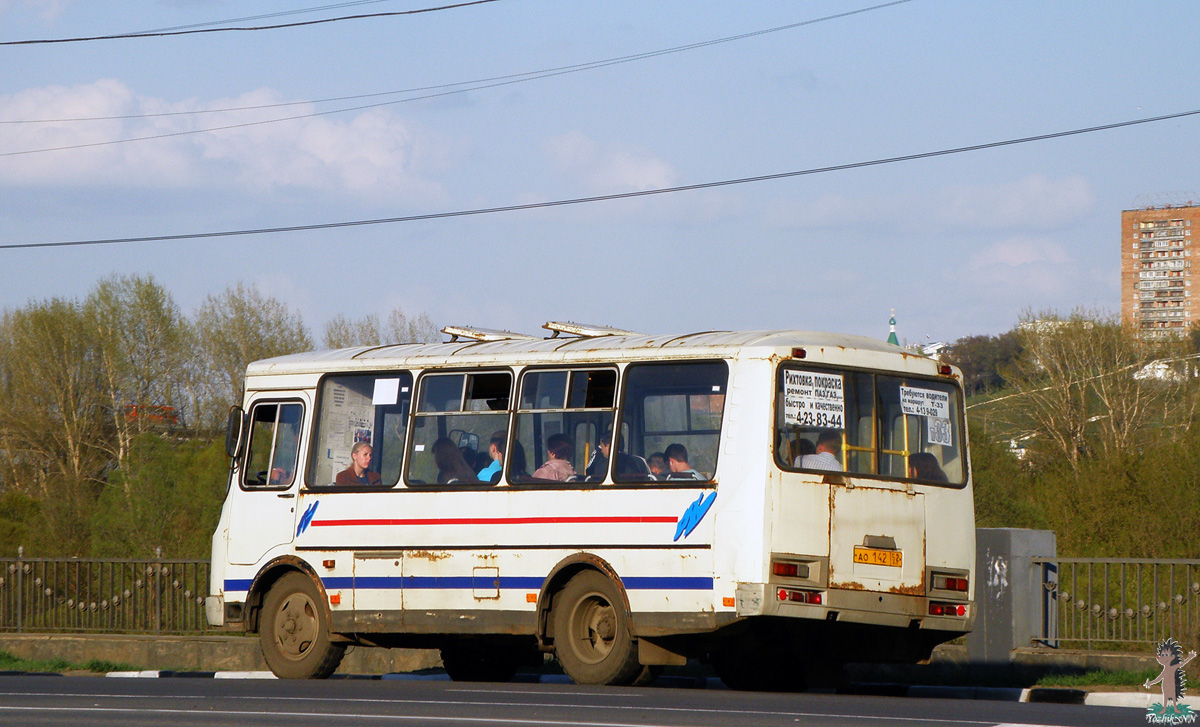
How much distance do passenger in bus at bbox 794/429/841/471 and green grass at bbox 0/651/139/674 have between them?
1002 centimetres

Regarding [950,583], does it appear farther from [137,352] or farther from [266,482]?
[137,352]

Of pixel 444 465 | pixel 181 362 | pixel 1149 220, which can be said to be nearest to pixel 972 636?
pixel 444 465

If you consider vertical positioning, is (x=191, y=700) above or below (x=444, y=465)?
below

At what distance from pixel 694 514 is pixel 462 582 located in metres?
2.48

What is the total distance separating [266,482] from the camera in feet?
49.3

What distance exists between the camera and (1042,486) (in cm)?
3756

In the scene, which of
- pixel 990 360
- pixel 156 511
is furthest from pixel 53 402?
pixel 990 360

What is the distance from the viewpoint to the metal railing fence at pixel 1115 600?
14172mm

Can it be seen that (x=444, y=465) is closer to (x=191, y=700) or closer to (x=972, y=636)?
(x=191, y=700)

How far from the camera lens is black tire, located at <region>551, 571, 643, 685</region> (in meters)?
12.7

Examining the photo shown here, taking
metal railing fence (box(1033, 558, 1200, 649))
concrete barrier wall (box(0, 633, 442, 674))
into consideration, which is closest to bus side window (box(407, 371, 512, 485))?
concrete barrier wall (box(0, 633, 442, 674))

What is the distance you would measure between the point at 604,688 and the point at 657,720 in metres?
3.29

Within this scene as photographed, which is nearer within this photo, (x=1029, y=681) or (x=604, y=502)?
(x=604, y=502)

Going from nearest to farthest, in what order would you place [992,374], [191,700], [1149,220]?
1. [191,700]
2. [992,374]
3. [1149,220]
